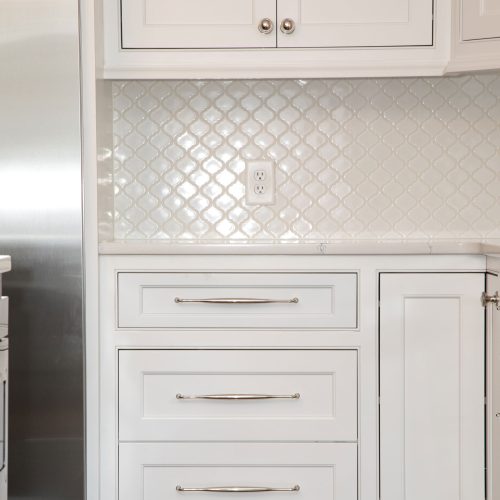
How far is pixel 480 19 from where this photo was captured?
1.98m

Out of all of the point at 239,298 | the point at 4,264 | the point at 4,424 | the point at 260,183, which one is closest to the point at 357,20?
the point at 260,183

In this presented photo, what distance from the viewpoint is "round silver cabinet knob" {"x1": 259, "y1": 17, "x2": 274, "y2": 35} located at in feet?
6.63

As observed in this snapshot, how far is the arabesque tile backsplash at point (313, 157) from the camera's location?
2338 millimetres

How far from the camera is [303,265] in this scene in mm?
1828

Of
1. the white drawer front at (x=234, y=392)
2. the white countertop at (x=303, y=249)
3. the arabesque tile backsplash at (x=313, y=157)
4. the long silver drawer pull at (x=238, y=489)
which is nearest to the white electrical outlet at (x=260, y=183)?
the arabesque tile backsplash at (x=313, y=157)

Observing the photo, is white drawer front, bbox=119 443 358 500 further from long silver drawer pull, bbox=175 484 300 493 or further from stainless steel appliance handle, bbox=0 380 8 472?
stainless steel appliance handle, bbox=0 380 8 472

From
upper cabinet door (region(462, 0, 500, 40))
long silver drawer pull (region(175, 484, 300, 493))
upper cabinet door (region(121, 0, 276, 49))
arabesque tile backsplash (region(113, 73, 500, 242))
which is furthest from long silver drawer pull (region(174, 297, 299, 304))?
upper cabinet door (region(462, 0, 500, 40))

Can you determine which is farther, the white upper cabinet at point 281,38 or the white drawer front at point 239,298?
the white upper cabinet at point 281,38

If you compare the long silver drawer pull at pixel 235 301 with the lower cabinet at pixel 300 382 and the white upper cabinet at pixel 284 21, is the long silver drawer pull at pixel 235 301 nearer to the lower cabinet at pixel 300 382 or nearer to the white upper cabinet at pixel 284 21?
the lower cabinet at pixel 300 382

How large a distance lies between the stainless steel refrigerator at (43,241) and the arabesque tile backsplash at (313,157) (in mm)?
540

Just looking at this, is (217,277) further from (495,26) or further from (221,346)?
(495,26)

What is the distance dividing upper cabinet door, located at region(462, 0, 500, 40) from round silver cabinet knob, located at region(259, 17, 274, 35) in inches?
20.1

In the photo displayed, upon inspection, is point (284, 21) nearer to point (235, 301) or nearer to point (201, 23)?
point (201, 23)

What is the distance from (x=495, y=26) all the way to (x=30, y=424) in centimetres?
154
